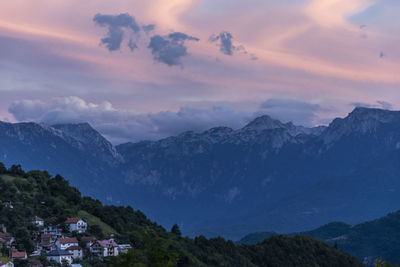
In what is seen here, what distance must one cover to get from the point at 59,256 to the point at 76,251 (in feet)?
32.4

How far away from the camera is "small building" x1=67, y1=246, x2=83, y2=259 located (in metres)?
195

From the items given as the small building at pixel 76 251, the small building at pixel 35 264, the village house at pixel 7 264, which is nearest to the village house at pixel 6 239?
the small building at pixel 35 264

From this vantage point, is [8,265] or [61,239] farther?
[61,239]

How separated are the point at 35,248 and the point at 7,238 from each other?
943 cm

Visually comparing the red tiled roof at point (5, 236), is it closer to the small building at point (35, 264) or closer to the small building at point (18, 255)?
the small building at point (18, 255)

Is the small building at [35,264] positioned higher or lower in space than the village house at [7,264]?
lower

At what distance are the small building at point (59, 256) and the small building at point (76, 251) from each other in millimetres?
2935

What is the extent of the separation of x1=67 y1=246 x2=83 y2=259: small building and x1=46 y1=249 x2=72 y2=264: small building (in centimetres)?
293

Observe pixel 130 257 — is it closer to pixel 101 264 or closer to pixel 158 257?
pixel 158 257

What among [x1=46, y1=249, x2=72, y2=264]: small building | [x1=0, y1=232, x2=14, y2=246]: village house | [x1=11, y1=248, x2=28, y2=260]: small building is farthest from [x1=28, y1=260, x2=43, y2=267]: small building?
[x1=0, y1=232, x2=14, y2=246]: village house

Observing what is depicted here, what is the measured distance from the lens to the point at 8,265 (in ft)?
546

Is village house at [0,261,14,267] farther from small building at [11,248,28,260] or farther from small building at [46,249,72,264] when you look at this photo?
small building at [46,249,72,264]

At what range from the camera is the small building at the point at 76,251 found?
19464 centimetres

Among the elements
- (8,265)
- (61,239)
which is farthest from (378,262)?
(61,239)
